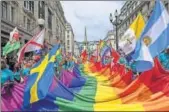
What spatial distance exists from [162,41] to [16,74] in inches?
157

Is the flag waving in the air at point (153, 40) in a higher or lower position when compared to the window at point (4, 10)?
lower

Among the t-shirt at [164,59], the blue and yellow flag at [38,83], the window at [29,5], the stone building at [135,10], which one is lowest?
the blue and yellow flag at [38,83]

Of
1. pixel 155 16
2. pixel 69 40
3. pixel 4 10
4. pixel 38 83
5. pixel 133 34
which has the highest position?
pixel 69 40

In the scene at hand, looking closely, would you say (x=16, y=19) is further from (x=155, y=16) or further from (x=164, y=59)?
(x=155, y=16)

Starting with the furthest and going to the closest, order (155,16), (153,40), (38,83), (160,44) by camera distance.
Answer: (155,16) < (153,40) < (160,44) < (38,83)

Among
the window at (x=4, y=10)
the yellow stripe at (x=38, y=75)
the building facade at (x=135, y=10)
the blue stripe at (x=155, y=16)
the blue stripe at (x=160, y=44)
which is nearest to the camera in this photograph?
the yellow stripe at (x=38, y=75)

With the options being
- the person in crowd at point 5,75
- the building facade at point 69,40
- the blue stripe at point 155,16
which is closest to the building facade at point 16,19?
the person in crowd at point 5,75

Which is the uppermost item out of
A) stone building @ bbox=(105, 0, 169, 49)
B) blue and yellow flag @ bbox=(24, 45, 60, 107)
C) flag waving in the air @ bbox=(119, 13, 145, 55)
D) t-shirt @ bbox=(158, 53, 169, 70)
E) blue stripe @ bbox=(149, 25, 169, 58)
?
stone building @ bbox=(105, 0, 169, 49)

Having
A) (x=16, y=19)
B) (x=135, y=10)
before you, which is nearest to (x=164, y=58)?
(x=16, y=19)

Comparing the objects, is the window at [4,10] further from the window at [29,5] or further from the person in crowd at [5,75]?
the person in crowd at [5,75]

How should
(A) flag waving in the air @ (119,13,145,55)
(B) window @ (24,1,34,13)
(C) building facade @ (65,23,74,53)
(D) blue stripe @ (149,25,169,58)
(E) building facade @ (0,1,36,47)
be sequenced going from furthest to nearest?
(C) building facade @ (65,23,74,53) → (B) window @ (24,1,34,13) → (E) building facade @ (0,1,36,47) → (A) flag waving in the air @ (119,13,145,55) → (D) blue stripe @ (149,25,169,58)

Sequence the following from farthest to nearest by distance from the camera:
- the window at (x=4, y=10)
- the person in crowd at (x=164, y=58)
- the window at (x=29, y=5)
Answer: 1. the window at (x=29, y=5)
2. the window at (x=4, y=10)
3. the person in crowd at (x=164, y=58)

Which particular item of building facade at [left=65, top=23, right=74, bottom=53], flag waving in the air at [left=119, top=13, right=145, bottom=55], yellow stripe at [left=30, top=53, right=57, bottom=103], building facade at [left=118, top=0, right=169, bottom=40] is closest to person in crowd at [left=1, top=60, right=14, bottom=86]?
yellow stripe at [left=30, top=53, right=57, bottom=103]

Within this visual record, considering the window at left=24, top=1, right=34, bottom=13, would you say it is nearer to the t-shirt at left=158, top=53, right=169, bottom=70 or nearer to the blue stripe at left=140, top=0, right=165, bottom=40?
the t-shirt at left=158, top=53, right=169, bottom=70
